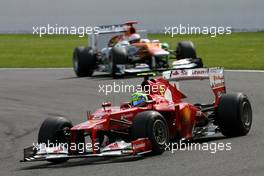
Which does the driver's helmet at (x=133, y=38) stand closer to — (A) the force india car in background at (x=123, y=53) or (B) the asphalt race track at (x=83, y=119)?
(A) the force india car in background at (x=123, y=53)

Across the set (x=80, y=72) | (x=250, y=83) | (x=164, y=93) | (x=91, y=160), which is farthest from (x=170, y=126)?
(x=80, y=72)

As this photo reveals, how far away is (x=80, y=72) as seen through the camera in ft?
80.2

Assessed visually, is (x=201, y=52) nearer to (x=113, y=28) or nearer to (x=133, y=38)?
(x=113, y=28)

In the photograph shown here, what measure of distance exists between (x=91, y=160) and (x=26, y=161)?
31.1 inches

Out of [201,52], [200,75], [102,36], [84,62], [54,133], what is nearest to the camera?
[54,133]

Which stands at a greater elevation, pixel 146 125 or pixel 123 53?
pixel 123 53

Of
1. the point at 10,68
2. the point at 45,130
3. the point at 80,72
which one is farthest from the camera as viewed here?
the point at 10,68

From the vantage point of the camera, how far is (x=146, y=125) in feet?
31.0

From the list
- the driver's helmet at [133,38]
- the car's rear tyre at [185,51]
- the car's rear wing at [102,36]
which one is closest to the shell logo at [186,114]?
the car's rear tyre at [185,51]

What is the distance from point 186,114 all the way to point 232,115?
730mm

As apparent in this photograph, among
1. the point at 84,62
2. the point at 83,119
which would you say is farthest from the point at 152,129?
the point at 84,62

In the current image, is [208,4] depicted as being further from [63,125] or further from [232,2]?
[63,125]

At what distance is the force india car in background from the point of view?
75.7 feet

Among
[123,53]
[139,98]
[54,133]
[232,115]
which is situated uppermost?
[123,53]
